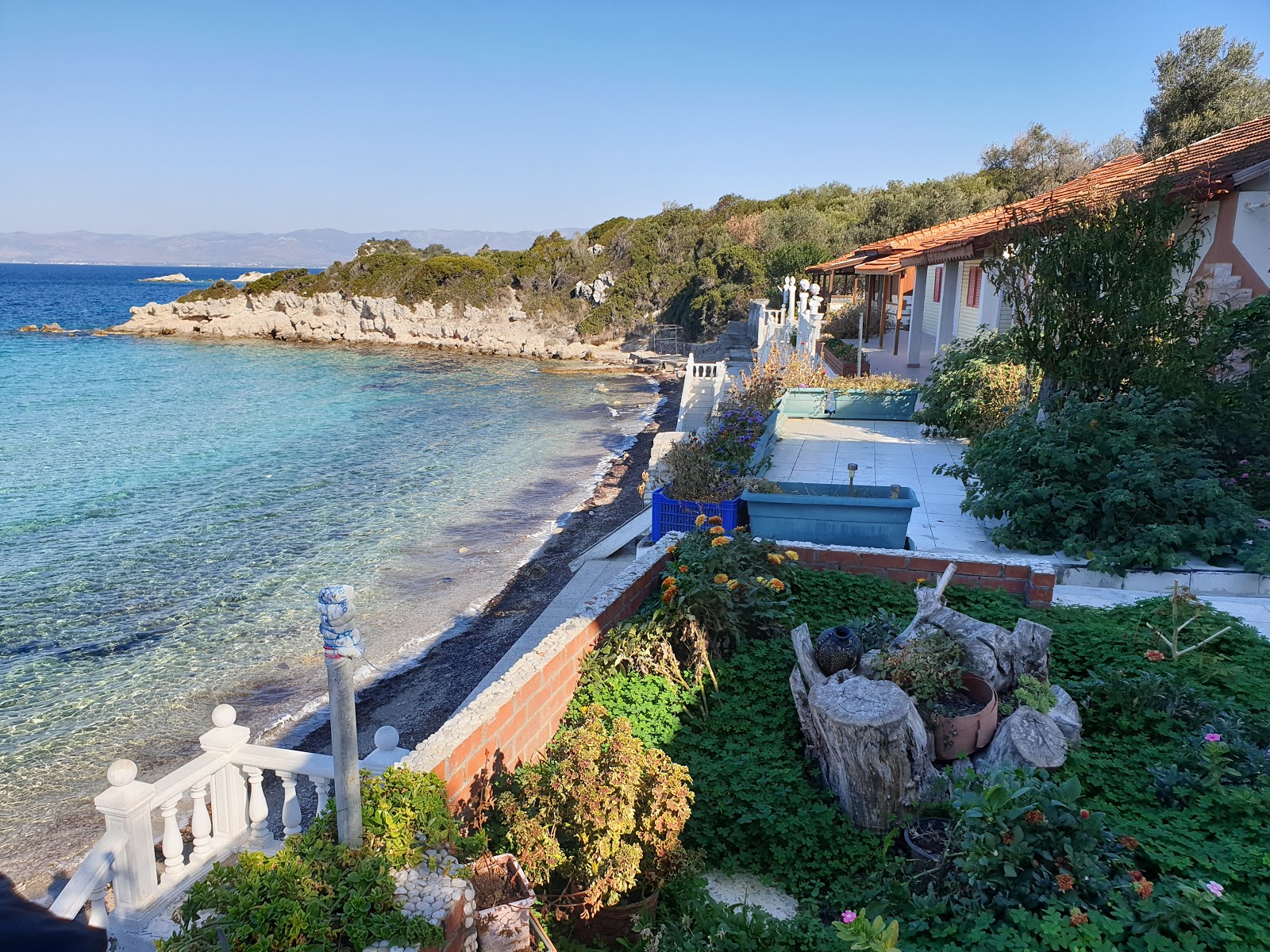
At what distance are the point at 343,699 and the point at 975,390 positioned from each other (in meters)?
10.2

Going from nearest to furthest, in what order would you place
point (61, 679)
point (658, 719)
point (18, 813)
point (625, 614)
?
point (658, 719) → point (625, 614) → point (18, 813) → point (61, 679)

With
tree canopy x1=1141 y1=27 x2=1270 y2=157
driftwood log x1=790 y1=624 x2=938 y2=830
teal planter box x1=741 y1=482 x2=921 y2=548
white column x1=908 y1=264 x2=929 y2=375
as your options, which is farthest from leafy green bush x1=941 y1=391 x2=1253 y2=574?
tree canopy x1=1141 y1=27 x2=1270 y2=157

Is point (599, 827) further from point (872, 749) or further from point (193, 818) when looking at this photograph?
point (193, 818)

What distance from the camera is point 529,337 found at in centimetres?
4869

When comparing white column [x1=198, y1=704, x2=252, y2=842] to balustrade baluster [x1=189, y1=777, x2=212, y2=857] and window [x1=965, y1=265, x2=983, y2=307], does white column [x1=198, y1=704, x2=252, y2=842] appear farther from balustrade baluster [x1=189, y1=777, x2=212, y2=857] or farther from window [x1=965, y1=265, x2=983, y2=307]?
window [x1=965, y1=265, x2=983, y2=307]

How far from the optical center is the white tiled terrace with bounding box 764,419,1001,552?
7.19 m

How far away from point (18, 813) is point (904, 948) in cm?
718

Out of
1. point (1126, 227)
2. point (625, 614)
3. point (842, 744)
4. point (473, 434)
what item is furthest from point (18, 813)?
point (473, 434)

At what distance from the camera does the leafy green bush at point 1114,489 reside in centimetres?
616

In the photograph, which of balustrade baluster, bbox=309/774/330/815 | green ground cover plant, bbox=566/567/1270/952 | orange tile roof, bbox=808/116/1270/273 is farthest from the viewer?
orange tile roof, bbox=808/116/1270/273

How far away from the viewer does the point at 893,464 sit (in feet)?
31.8

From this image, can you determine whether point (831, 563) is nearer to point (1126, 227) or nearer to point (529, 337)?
point (1126, 227)

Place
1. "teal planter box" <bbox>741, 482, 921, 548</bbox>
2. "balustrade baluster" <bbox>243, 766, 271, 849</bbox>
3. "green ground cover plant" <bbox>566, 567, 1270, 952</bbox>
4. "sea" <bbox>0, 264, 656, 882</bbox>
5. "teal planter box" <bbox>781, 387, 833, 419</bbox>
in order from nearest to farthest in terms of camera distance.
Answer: "green ground cover plant" <bbox>566, 567, 1270, 952</bbox> → "balustrade baluster" <bbox>243, 766, 271, 849</bbox> → "teal planter box" <bbox>741, 482, 921, 548</bbox> → "sea" <bbox>0, 264, 656, 882</bbox> → "teal planter box" <bbox>781, 387, 833, 419</bbox>

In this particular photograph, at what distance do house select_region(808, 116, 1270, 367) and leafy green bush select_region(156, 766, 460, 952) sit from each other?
836 centimetres
